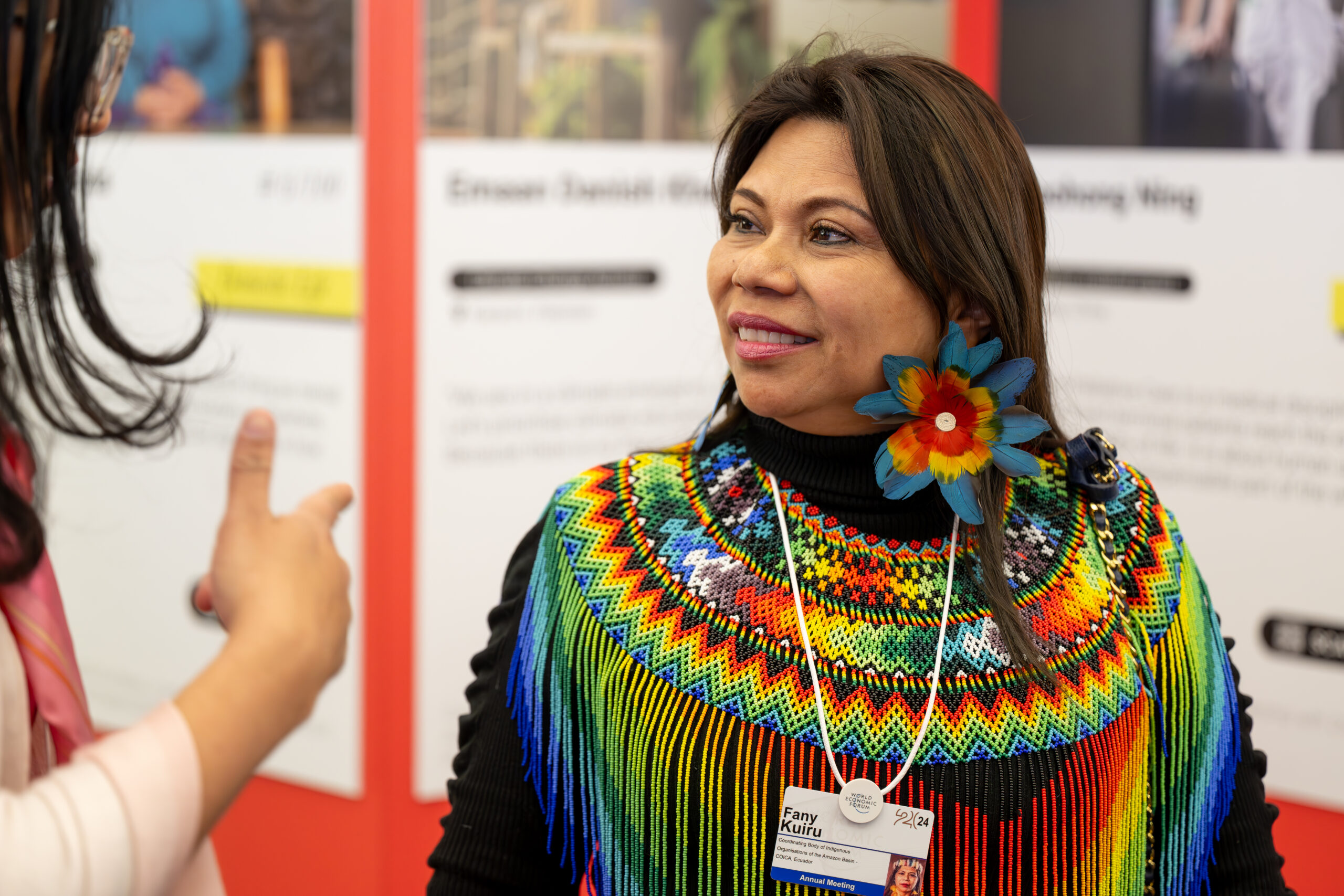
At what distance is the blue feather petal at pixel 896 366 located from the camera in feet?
4.45

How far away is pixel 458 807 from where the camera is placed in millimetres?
1413

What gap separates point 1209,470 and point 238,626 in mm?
2423

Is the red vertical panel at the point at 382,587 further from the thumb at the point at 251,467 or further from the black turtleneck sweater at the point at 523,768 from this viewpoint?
the thumb at the point at 251,467

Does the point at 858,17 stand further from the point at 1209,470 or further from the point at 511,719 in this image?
the point at 511,719

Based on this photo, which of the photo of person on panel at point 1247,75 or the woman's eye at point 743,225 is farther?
the photo of person on panel at point 1247,75

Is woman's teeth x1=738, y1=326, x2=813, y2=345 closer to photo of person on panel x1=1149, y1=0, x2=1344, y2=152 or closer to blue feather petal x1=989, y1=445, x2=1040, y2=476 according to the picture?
blue feather petal x1=989, y1=445, x2=1040, y2=476

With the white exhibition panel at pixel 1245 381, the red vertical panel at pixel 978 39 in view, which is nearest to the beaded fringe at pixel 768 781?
the white exhibition panel at pixel 1245 381

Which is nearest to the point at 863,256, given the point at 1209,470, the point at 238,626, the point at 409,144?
the point at 238,626

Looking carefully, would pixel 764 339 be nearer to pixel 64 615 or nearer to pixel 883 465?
pixel 883 465

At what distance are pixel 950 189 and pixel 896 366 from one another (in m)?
0.20

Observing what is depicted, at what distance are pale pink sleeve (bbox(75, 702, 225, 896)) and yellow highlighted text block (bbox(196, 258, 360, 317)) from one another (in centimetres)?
188

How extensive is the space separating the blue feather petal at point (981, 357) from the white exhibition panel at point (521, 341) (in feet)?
4.89

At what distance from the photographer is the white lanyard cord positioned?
1.28 meters

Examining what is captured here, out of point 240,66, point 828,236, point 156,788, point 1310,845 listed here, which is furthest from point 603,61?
point 1310,845
